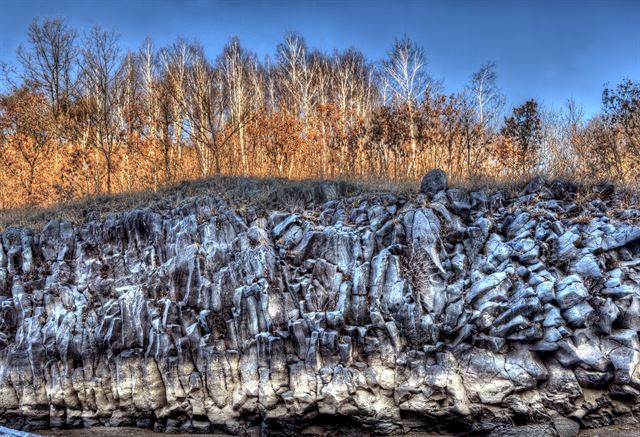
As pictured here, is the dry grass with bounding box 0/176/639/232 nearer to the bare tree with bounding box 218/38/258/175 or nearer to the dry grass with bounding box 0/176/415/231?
the dry grass with bounding box 0/176/415/231

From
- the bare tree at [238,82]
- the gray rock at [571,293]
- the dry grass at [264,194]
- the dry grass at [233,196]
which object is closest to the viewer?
the gray rock at [571,293]

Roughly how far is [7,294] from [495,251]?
49.2 ft

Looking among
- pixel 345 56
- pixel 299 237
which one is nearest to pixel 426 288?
pixel 299 237

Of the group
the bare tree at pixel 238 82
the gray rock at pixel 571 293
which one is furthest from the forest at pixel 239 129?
the gray rock at pixel 571 293

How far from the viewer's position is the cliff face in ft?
32.2

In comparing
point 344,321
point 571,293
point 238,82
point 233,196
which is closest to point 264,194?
point 233,196

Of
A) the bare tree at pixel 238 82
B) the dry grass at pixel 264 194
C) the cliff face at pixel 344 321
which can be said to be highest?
the bare tree at pixel 238 82

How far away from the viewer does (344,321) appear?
11.0 meters

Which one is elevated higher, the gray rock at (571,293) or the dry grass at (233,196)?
the dry grass at (233,196)

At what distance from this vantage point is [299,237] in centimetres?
1280

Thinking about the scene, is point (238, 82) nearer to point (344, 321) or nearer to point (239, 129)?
point (239, 129)

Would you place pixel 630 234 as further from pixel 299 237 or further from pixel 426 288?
pixel 299 237

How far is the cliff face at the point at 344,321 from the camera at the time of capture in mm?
9812

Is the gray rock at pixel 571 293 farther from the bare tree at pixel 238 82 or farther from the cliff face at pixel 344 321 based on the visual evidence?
the bare tree at pixel 238 82
